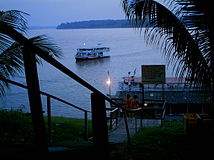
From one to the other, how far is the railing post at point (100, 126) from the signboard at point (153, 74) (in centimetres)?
707

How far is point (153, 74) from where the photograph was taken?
1028cm

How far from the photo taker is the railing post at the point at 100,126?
3.18m

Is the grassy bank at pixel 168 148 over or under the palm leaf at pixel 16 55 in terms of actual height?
under

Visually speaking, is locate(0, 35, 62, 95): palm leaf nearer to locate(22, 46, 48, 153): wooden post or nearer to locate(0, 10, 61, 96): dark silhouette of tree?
locate(0, 10, 61, 96): dark silhouette of tree

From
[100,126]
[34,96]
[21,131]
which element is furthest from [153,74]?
[34,96]

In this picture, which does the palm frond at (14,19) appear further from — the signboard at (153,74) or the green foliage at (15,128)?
the signboard at (153,74)

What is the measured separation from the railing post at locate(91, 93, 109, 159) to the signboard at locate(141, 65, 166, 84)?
7.07 meters

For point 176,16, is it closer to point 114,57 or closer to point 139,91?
point 139,91

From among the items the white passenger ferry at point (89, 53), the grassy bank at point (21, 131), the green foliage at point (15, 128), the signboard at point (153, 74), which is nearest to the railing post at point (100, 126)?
the grassy bank at point (21, 131)

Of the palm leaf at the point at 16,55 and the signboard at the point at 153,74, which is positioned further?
the signboard at the point at 153,74

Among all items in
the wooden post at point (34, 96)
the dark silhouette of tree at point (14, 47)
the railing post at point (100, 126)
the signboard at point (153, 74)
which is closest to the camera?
the wooden post at point (34, 96)

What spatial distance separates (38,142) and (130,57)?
107m

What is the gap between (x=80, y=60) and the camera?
90.9 m

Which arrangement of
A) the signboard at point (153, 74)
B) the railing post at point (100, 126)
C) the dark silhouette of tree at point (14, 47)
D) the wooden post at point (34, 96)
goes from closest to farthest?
the wooden post at point (34, 96) < the railing post at point (100, 126) < the dark silhouette of tree at point (14, 47) < the signboard at point (153, 74)
